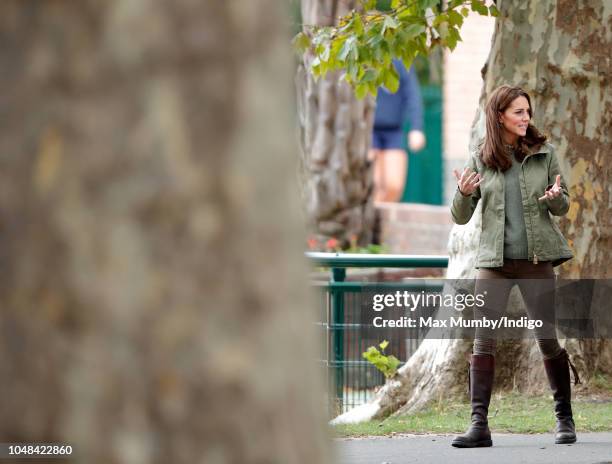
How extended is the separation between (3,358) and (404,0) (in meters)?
8.37

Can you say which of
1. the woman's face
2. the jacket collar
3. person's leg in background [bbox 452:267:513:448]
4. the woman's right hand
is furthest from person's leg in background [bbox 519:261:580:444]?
the woman's face

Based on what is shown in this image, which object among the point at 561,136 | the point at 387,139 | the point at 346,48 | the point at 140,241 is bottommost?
the point at 140,241

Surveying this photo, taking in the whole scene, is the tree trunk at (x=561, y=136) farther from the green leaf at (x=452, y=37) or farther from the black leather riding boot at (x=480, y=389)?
the black leather riding boot at (x=480, y=389)

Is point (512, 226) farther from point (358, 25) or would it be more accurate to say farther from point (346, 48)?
point (358, 25)

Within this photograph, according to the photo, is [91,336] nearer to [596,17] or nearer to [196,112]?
[196,112]

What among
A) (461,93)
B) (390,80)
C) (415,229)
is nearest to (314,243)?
(415,229)

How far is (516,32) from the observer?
970 centimetres

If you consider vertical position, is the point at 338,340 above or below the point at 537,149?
below

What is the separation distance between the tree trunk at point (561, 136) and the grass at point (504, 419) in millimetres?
166

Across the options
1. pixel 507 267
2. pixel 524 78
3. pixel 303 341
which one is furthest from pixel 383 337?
pixel 303 341

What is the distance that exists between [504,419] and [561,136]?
203 cm

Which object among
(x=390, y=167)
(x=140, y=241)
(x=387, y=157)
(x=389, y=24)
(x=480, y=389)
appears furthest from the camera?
(x=387, y=157)

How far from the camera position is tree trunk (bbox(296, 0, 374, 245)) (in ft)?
67.2

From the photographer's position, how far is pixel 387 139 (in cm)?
2159
